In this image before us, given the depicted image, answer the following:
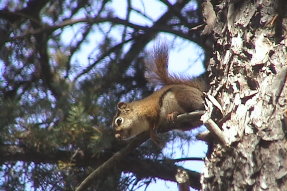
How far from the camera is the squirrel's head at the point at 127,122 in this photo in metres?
3.08

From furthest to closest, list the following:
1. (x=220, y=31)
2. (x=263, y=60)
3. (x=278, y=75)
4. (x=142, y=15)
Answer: (x=142, y=15) < (x=220, y=31) < (x=263, y=60) < (x=278, y=75)

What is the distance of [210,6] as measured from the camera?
205 cm

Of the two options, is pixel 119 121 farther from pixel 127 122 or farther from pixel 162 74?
pixel 162 74

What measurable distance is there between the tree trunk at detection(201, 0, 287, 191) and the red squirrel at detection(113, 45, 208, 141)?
→ 137 cm

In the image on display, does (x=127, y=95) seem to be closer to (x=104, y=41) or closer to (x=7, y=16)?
(x=104, y=41)

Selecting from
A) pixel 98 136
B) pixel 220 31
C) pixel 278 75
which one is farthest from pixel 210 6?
pixel 98 136

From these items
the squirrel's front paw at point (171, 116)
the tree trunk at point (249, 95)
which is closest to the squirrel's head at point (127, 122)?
the squirrel's front paw at point (171, 116)

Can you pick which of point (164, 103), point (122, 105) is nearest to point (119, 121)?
point (122, 105)

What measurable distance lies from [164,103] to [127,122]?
0.80 ft

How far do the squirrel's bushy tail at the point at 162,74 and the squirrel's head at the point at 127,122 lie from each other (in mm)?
219

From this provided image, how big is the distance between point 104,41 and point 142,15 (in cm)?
25

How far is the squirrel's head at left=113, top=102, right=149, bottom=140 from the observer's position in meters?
3.08

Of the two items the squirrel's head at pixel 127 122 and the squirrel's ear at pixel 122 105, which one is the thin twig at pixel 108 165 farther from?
the squirrel's ear at pixel 122 105

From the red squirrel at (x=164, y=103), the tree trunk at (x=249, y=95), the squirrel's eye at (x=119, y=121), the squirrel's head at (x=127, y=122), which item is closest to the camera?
the tree trunk at (x=249, y=95)
